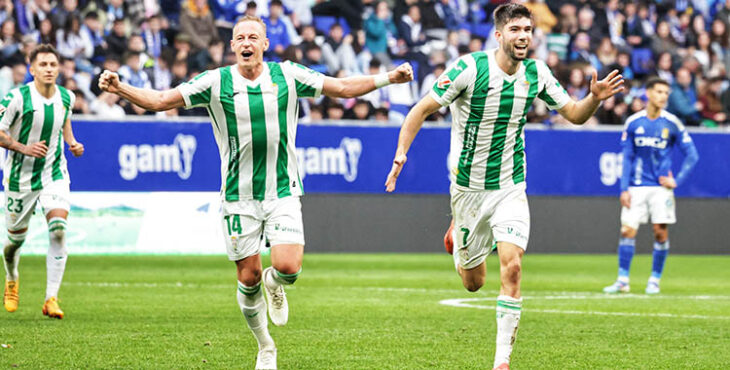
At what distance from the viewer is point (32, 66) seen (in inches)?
422

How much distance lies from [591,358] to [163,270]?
31.3 ft

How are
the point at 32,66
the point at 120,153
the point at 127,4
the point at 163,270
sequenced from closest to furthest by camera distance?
the point at 32,66 → the point at 163,270 → the point at 120,153 → the point at 127,4

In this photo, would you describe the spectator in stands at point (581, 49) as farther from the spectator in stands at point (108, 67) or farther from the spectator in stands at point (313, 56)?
the spectator in stands at point (108, 67)

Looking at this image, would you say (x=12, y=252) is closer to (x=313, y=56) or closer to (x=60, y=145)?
(x=60, y=145)

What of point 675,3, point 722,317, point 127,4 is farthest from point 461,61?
point 675,3

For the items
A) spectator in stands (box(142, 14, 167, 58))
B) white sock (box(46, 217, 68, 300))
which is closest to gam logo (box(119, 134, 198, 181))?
spectator in stands (box(142, 14, 167, 58))

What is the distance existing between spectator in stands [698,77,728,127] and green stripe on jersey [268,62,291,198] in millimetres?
17433

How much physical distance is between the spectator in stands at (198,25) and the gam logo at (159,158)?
9.40ft

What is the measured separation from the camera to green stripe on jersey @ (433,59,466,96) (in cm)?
777

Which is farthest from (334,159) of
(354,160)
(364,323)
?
(364,323)

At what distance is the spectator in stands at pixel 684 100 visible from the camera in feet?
75.6

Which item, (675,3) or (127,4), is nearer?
(127,4)

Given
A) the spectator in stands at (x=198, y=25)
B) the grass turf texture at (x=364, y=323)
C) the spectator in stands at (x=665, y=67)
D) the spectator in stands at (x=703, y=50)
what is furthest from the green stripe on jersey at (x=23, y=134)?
the spectator in stands at (x=703, y=50)

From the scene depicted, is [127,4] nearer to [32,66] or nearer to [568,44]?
[568,44]
